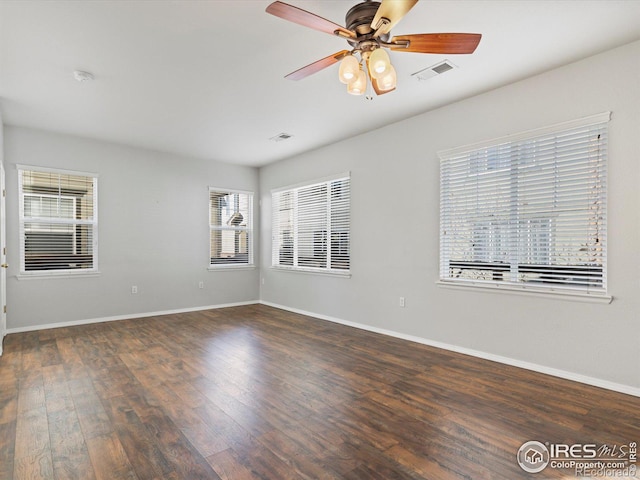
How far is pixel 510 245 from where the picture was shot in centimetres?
351

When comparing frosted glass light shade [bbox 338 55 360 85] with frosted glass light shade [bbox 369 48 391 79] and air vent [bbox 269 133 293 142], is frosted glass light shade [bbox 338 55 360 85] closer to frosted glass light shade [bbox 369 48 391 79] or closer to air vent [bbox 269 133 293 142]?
frosted glass light shade [bbox 369 48 391 79]

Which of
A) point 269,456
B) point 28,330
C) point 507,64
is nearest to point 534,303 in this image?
point 507,64

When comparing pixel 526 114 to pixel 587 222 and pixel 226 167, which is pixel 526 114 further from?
pixel 226 167

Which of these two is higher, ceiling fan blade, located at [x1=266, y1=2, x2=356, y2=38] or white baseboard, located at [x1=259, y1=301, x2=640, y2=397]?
ceiling fan blade, located at [x1=266, y1=2, x2=356, y2=38]

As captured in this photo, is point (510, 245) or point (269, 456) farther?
point (510, 245)

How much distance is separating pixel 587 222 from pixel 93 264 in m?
6.29

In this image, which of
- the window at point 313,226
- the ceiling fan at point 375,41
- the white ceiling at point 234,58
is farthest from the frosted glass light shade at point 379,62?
the window at point 313,226

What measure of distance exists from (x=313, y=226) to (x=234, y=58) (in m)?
3.29

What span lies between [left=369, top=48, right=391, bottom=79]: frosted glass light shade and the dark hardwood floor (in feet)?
7.38

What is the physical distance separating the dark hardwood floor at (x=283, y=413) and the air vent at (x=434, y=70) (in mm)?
2790

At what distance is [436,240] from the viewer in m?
4.11

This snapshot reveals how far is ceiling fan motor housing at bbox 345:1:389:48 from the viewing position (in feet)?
6.89

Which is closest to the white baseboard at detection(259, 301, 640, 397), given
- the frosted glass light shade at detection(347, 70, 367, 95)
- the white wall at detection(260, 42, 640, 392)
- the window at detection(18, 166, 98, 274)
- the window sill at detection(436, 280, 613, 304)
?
the white wall at detection(260, 42, 640, 392)

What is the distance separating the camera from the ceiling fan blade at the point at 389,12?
1741mm
